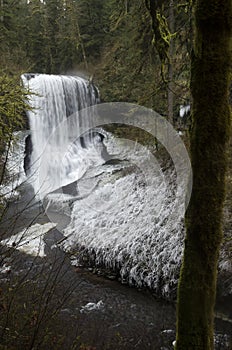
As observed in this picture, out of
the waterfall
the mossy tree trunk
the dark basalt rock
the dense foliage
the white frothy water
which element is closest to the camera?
the mossy tree trunk

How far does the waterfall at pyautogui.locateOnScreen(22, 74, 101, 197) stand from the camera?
1676cm

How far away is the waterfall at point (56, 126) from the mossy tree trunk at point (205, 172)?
13485 mm

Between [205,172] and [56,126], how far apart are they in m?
17.7

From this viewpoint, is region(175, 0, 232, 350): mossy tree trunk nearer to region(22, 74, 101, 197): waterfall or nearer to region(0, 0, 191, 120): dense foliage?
region(22, 74, 101, 197): waterfall

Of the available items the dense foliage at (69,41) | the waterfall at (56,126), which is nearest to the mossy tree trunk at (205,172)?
the waterfall at (56,126)

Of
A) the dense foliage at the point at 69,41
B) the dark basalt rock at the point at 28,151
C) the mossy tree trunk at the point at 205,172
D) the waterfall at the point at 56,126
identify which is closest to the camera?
the mossy tree trunk at the point at 205,172

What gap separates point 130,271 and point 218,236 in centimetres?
596

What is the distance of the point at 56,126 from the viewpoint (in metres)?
19.6

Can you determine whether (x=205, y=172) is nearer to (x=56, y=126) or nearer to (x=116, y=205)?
(x=116, y=205)

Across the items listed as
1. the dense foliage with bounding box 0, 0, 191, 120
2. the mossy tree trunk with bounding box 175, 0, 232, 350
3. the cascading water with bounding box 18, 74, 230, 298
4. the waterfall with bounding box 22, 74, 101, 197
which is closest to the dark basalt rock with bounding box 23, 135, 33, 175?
the waterfall with bounding box 22, 74, 101, 197

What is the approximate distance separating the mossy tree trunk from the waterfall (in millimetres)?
13485

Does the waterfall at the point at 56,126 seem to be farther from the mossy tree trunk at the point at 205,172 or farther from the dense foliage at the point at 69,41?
the mossy tree trunk at the point at 205,172

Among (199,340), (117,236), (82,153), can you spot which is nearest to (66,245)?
(117,236)

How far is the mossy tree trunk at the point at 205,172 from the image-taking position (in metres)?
2.38
